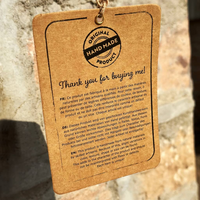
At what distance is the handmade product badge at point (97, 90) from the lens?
45cm

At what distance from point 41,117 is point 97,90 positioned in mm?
183

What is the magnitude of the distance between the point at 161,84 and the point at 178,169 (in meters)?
0.32

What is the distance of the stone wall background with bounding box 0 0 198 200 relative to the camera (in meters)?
0.53

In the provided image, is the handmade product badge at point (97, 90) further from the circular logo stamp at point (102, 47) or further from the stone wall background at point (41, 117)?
the stone wall background at point (41, 117)

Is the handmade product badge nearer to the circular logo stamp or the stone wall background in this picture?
the circular logo stamp

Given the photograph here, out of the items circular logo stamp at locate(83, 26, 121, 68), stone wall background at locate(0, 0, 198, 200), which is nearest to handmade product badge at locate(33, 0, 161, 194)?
circular logo stamp at locate(83, 26, 121, 68)

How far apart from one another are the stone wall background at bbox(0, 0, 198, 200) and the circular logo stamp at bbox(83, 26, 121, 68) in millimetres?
154

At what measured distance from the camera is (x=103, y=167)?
0.54m

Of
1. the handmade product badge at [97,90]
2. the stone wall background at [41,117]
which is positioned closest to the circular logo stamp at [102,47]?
the handmade product badge at [97,90]

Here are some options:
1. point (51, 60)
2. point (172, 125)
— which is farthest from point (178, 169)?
point (51, 60)

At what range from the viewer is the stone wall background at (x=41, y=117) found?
1.75 ft

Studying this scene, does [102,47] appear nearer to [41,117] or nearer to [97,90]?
[97,90]

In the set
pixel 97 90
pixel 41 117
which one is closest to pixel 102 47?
pixel 97 90

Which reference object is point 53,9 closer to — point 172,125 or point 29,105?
point 29,105
